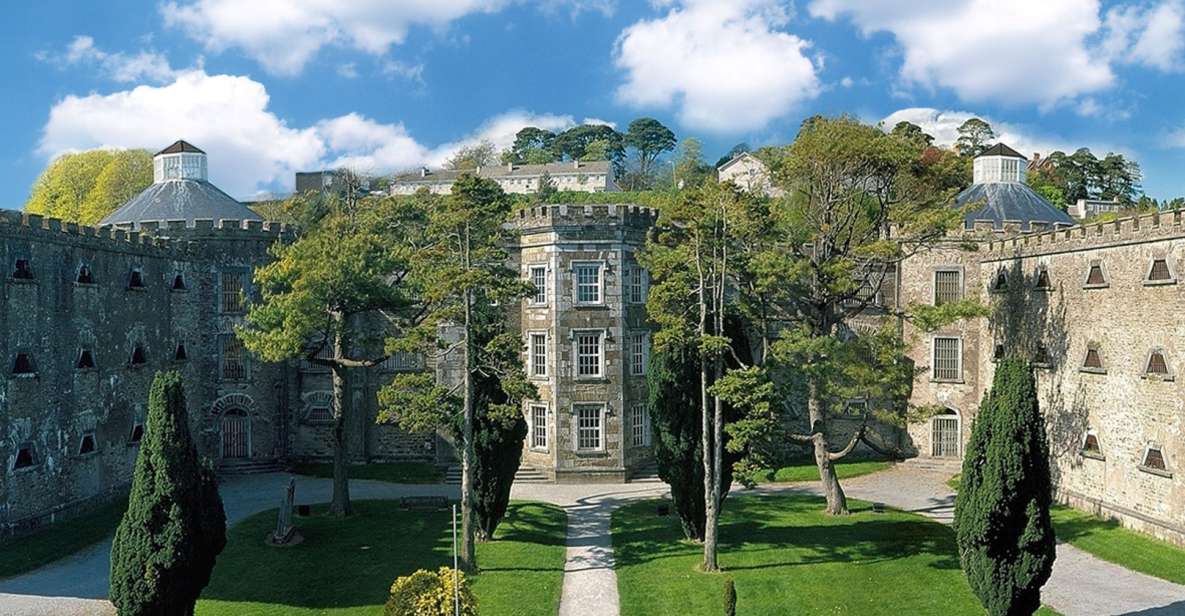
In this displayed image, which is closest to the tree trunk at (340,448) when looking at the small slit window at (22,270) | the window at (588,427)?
the small slit window at (22,270)

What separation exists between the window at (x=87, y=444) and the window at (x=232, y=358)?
25.4 feet

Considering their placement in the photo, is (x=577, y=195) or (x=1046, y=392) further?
(x=577, y=195)

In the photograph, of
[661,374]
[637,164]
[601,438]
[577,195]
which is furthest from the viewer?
[637,164]

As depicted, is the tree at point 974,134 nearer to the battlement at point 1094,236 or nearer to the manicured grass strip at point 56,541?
the battlement at point 1094,236

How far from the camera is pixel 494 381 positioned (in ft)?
83.5

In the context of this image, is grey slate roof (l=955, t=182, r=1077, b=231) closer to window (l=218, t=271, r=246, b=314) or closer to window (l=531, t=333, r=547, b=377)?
window (l=531, t=333, r=547, b=377)

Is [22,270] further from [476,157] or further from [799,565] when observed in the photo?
[476,157]

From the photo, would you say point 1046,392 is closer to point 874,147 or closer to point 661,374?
point 874,147

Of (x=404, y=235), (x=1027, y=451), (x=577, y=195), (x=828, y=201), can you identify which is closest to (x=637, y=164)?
(x=577, y=195)

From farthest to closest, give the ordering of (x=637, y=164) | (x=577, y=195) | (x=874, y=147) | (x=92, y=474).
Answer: (x=637, y=164), (x=577, y=195), (x=92, y=474), (x=874, y=147)

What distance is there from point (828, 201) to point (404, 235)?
1766 cm

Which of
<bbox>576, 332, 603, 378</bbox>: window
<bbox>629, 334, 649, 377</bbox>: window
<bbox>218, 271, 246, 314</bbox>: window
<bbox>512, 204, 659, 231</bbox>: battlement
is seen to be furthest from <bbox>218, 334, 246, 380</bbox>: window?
<bbox>629, 334, 649, 377</bbox>: window

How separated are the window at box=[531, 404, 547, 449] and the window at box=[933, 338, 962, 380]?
1638cm

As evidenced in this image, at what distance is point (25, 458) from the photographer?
2634cm
